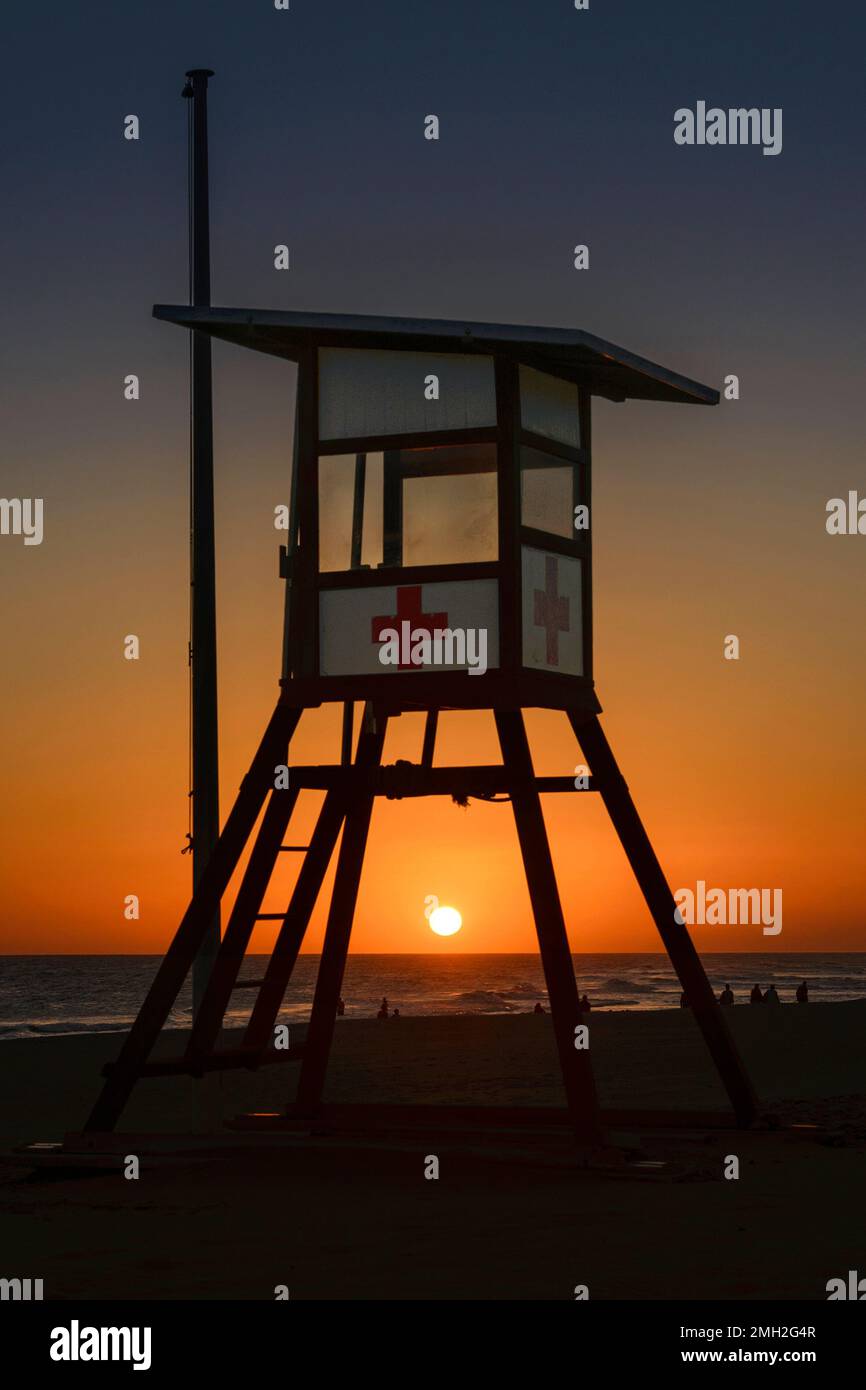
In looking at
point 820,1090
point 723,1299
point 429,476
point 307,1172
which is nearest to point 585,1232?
point 723,1299

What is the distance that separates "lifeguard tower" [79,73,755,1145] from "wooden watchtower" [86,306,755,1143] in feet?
0.06

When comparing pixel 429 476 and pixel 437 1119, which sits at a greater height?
pixel 429 476

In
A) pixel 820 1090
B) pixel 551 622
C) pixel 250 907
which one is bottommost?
pixel 820 1090

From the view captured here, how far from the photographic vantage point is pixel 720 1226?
39.7 ft

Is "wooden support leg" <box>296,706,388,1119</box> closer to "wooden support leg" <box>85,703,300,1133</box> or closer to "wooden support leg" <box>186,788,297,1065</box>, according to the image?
"wooden support leg" <box>186,788,297,1065</box>

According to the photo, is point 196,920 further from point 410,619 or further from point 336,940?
point 410,619

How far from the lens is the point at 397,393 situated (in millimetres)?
15484

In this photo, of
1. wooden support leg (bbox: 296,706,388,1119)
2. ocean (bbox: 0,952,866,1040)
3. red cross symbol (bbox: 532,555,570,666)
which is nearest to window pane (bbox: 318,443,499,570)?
red cross symbol (bbox: 532,555,570,666)

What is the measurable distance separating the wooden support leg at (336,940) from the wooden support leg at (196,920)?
40.5 inches

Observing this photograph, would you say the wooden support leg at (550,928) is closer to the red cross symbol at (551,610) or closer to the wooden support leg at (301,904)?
the red cross symbol at (551,610)

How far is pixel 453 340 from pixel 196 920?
543 cm
